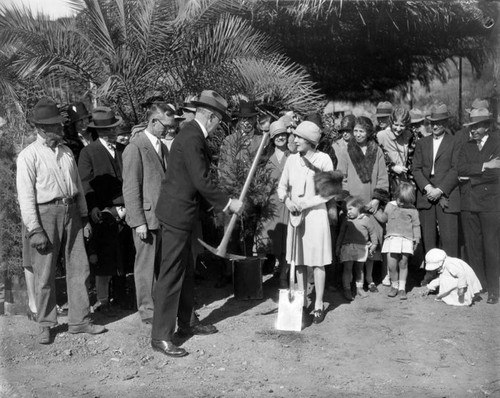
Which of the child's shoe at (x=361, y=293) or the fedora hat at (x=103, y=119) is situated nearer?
the fedora hat at (x=103, y=119)

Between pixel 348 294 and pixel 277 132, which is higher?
pixel 277 132

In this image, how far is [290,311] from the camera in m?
7.36

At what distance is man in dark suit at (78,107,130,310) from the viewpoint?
7781 mm

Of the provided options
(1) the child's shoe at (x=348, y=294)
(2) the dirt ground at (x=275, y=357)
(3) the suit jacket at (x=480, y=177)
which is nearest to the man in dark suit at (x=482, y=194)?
(3) the suit jacket at (x=480, y=177)

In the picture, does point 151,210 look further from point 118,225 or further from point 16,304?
point 16,304

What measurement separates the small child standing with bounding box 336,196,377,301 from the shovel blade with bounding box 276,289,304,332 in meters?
1.23

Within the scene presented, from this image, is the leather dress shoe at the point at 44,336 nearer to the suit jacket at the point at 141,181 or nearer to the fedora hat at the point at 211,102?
the suit jacket at the point at 141,181

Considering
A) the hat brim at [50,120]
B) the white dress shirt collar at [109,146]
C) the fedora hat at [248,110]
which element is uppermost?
the fedora hat at [248,110]

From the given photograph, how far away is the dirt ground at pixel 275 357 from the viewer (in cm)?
592

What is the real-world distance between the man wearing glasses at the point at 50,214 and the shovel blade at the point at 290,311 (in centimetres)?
178

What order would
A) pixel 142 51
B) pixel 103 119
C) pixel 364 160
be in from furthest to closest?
pixel 142 51
pixel 364 160
pixel 103 119

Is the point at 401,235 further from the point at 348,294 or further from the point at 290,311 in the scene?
the point at 290,311

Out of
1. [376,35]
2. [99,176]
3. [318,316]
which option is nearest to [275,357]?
[318,316]

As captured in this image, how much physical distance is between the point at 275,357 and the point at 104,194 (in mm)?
2561
